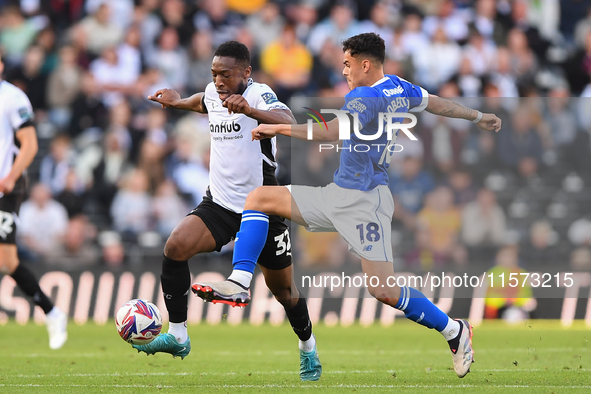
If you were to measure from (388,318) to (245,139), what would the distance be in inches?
279

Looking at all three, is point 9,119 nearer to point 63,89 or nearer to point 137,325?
point 137,325

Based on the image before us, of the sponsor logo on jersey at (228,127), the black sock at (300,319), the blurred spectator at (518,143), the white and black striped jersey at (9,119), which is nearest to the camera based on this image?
the sponsor logo on jersey at (228,127)

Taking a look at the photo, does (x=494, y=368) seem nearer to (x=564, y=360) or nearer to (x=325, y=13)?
(x=564, y=360)

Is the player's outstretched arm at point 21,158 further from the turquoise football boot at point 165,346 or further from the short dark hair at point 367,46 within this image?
the short dark hair at point 367,46

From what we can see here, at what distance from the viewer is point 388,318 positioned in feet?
43.8

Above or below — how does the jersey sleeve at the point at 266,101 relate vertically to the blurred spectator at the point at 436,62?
below

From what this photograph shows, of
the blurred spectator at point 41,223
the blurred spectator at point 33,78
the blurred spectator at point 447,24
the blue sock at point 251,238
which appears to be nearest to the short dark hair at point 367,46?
the blue sock at point 251,238

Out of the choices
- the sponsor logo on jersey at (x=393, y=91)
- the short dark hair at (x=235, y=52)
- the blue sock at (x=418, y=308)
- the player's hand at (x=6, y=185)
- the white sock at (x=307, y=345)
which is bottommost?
the white sock at (x=307, y=345)

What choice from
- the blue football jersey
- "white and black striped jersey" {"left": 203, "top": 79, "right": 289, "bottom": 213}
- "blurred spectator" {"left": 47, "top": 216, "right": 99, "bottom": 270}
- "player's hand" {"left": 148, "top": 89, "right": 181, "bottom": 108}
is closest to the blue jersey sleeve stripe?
the blue football jersey

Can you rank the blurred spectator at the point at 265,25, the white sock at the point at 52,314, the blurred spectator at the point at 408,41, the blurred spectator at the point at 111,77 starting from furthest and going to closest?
the blurred spectator at the point at 265,25 < the blurred spectator at the point at 408,41 < the blurred spectator at the point at 111,77 < the white sock at the point at 52,314

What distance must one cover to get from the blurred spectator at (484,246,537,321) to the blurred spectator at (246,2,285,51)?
6.41 m

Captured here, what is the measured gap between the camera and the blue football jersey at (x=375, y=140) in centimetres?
626

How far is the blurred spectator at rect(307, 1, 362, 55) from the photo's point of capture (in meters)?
16.7

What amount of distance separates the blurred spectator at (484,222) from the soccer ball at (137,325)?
7539 mm
